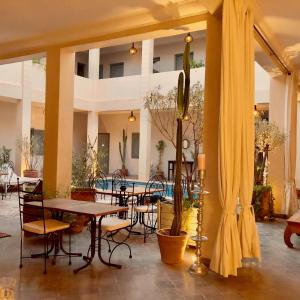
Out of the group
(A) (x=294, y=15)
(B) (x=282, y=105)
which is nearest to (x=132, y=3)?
(A) (x=294, y=15)

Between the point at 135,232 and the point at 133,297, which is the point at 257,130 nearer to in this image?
the point at 135,232

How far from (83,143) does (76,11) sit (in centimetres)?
1184

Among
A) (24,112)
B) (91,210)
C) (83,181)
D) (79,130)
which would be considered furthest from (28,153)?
(91,210)

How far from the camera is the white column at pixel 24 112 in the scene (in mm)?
12000

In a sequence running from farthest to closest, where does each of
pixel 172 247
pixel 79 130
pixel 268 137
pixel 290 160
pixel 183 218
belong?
1. pixel 79 130
2. pixel 290 160
3. pixel 268 137
4. pixel 183 218
5. pixel 172 247

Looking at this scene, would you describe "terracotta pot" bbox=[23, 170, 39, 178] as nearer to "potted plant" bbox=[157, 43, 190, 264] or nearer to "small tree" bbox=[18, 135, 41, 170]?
"small tree" bbox=[18, 135, 41, 170]

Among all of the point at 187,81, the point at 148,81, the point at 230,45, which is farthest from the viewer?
the point at 148,81

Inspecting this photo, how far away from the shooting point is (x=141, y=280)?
151 inches

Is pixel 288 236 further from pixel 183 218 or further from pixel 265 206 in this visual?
pixel 265 206

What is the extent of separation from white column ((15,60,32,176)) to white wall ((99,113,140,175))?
16.7 feet

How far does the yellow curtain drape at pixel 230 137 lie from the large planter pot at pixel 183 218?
0.99m

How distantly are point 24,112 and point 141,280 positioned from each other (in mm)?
9425

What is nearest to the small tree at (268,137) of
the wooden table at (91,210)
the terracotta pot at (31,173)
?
the wooden table at (91,210)

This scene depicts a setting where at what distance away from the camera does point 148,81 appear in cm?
1349
